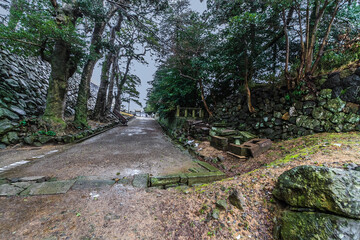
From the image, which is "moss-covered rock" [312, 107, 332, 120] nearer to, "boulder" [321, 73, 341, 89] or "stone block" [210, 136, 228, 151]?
"boulder" [321, 73, 341, 89]

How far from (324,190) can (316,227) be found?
0.31 m

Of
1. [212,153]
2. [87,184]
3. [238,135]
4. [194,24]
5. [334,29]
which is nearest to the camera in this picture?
[87,184]

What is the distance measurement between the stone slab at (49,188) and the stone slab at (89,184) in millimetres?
84

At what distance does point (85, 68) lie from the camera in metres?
6.52

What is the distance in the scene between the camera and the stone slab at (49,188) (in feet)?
5.96

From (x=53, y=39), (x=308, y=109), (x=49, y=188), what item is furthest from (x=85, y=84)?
(x=308, y=109)

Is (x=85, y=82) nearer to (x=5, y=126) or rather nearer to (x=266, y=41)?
(x=5, y=126)

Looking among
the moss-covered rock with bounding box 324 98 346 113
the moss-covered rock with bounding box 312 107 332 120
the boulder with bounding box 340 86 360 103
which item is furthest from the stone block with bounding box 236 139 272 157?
the boulder with bounding box 340 86 360 103

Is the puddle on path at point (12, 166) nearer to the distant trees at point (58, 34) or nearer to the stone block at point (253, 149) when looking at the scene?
the distant trees at point (58, 34)

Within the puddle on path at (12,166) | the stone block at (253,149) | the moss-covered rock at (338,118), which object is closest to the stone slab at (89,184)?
the puddle on path at (12,166)

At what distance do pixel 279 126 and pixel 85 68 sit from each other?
29.5ft

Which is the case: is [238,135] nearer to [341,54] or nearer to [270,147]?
[270,147]

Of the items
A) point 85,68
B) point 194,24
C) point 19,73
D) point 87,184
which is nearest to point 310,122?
point 87,184

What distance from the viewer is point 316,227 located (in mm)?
988
